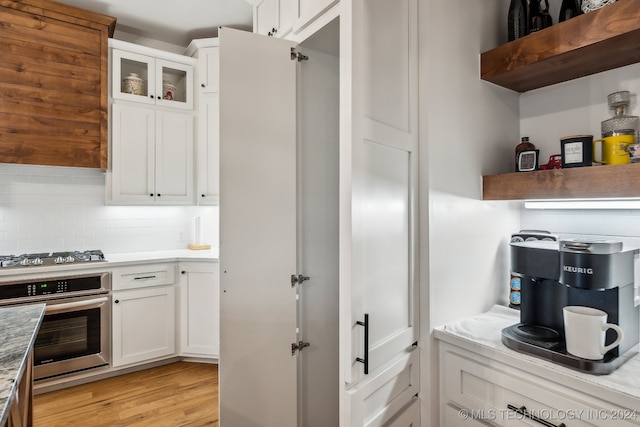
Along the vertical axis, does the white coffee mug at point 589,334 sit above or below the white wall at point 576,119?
below

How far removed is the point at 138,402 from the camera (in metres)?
2.36

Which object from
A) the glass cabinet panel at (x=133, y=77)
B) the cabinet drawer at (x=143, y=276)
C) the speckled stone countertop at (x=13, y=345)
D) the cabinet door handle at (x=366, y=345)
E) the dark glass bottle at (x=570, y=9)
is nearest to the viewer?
the speckled stone countertop at (x=13, y=345)

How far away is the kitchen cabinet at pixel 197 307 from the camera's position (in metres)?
2.88

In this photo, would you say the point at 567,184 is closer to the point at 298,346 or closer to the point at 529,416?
the point at 529,416

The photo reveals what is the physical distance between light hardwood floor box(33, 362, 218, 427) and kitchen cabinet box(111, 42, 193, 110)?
87.7 inches

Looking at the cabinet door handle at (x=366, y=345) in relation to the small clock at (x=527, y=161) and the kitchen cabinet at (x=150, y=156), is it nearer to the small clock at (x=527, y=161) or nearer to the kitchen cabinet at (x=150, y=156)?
the small clock at (x=527, y=161)

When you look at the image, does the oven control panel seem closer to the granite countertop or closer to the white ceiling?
the white ceiling

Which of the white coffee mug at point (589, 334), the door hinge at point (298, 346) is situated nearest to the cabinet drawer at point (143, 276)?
the door hinge at point (298, 346)

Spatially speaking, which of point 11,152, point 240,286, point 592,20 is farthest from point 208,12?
point 592,20

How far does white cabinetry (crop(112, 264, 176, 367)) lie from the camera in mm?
2656

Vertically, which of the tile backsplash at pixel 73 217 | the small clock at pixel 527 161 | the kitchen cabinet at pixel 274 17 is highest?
the kitchen cabinet at pixel 274 17

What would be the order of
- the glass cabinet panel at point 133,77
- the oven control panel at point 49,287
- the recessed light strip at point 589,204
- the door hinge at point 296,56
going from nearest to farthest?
the recessed light strip at point 589,204 < the door hinge at point 296,56 < the oven control panel at point 49,287 < the glass cabinet panel at point 133,77

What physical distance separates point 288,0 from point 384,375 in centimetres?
172

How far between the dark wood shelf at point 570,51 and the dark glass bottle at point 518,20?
0.58 ft
